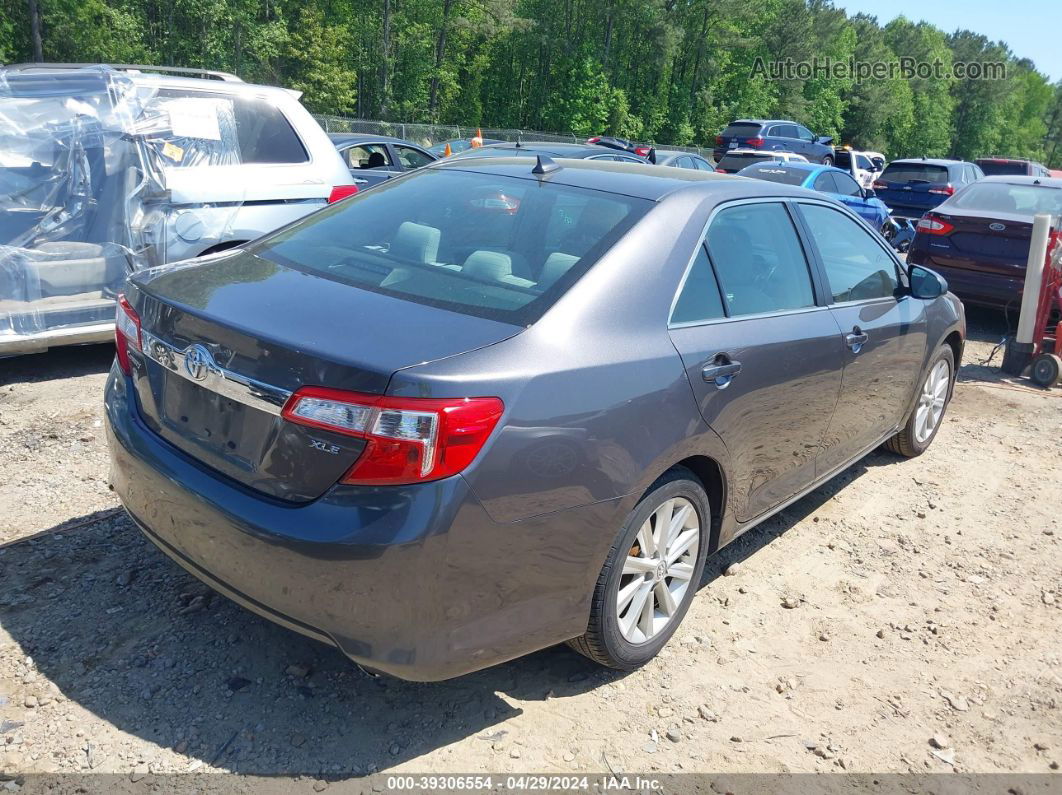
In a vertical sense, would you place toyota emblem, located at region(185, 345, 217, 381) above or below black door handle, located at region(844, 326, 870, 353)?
above

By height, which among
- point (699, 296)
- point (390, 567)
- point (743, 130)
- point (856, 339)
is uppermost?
point (743, 130)

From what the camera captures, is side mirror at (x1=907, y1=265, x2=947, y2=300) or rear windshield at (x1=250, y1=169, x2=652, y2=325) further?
side mirror at (x1=907, y1=265, x2=947, y2=300)

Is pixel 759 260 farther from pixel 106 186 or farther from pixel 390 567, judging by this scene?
pixel 106 186

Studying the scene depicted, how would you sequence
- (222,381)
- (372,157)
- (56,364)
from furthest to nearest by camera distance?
(372,157), (56,364), (222,381)

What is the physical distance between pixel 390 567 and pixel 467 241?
1356 mm

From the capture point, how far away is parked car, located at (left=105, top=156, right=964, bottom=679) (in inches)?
92.8

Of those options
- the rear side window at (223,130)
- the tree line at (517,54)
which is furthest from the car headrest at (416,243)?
the tree line at (517,54)

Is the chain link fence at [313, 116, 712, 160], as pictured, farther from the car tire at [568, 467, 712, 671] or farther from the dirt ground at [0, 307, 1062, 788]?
the car tire at [568, 467, 712, 671]

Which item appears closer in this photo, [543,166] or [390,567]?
[390,567]

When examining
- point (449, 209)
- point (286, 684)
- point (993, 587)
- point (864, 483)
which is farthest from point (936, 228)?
point (286, 684)

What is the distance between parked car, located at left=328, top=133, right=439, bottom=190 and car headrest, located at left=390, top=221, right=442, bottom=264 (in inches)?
356

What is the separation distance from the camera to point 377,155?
43.5ft

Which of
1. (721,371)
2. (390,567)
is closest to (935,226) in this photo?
(721,371)

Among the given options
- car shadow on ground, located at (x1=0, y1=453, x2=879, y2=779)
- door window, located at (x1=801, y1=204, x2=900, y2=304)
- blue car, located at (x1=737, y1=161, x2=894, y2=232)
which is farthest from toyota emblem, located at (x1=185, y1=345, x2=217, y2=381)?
blue car, located at (x1=737, y1=161, x2=894, y2=232)
